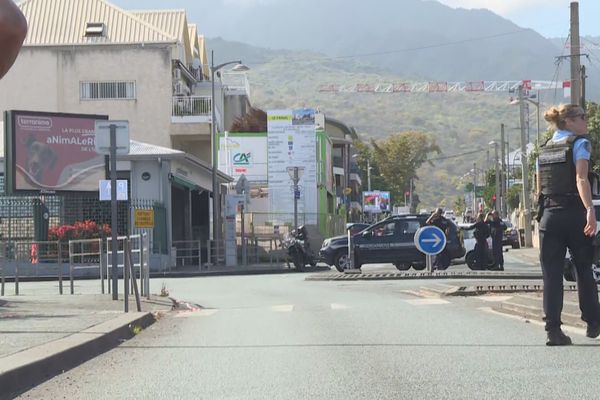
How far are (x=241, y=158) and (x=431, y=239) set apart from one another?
27017 millimetres

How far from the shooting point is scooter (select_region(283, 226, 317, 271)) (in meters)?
27.9

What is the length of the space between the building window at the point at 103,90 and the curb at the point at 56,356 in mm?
37265

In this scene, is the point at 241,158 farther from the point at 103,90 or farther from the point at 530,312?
the point at 530,312

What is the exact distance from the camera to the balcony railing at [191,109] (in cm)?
4516

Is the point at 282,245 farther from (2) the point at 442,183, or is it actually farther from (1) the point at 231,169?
(2) the point at 442,183

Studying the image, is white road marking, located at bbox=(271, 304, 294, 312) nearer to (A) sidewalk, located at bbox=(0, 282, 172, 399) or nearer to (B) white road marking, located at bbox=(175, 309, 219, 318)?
(B) white road marking, located at bbox=(175, 309, 219, 318)

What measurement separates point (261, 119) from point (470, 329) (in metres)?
43.5

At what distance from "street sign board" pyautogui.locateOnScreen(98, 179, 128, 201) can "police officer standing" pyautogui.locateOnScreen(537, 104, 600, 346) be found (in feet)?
64.0

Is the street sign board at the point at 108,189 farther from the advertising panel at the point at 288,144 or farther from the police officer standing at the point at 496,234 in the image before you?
the advertising panel at the point at 288,144

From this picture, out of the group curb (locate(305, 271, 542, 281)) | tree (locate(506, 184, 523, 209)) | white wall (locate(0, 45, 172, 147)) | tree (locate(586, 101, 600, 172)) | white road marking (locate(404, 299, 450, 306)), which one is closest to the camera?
white road marking (locate(404, 299, 450, 306))

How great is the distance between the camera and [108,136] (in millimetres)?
12875

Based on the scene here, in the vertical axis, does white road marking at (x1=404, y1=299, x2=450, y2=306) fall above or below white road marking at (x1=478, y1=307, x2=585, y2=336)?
below

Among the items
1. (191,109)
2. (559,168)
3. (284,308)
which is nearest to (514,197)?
(191,109)

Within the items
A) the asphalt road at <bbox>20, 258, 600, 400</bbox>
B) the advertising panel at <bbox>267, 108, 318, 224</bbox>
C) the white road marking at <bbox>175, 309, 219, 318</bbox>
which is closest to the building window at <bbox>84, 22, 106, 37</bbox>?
the advertising panel at <bbox>267, 108, 318, 224</bbox>
